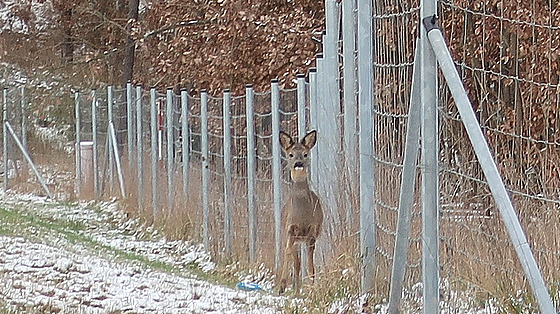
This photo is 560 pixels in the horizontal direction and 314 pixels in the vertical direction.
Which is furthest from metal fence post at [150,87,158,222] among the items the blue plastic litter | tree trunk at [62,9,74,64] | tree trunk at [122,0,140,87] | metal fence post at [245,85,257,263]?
tree trunk at [62,9,74,64]

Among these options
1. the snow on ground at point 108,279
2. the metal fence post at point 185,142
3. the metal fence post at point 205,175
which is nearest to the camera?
the snow on ground at point 108,279

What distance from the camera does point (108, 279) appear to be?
8.68 meters

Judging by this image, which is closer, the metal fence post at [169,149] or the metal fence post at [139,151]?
the metal fence post at [169,149]

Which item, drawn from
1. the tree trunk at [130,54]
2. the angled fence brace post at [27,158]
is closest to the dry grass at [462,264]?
the angled fence brace post at [27,158]

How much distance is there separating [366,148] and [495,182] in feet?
9.06

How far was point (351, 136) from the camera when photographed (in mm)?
7492

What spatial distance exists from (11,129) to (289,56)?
642 centimetres

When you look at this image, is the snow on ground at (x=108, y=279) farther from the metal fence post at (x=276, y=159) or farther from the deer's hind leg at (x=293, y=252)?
the metal fence post at (x=276, y=159)

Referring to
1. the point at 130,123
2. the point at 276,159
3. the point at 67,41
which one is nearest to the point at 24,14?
the point at 67,41

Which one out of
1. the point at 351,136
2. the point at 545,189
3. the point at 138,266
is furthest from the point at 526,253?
the point at 138,266

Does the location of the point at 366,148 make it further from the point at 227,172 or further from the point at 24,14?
the point at 24,14

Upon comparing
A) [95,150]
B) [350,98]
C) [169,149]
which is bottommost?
[95,150]

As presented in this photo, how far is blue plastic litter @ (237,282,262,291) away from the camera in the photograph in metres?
9.06

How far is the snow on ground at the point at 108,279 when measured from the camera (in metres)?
7.45
